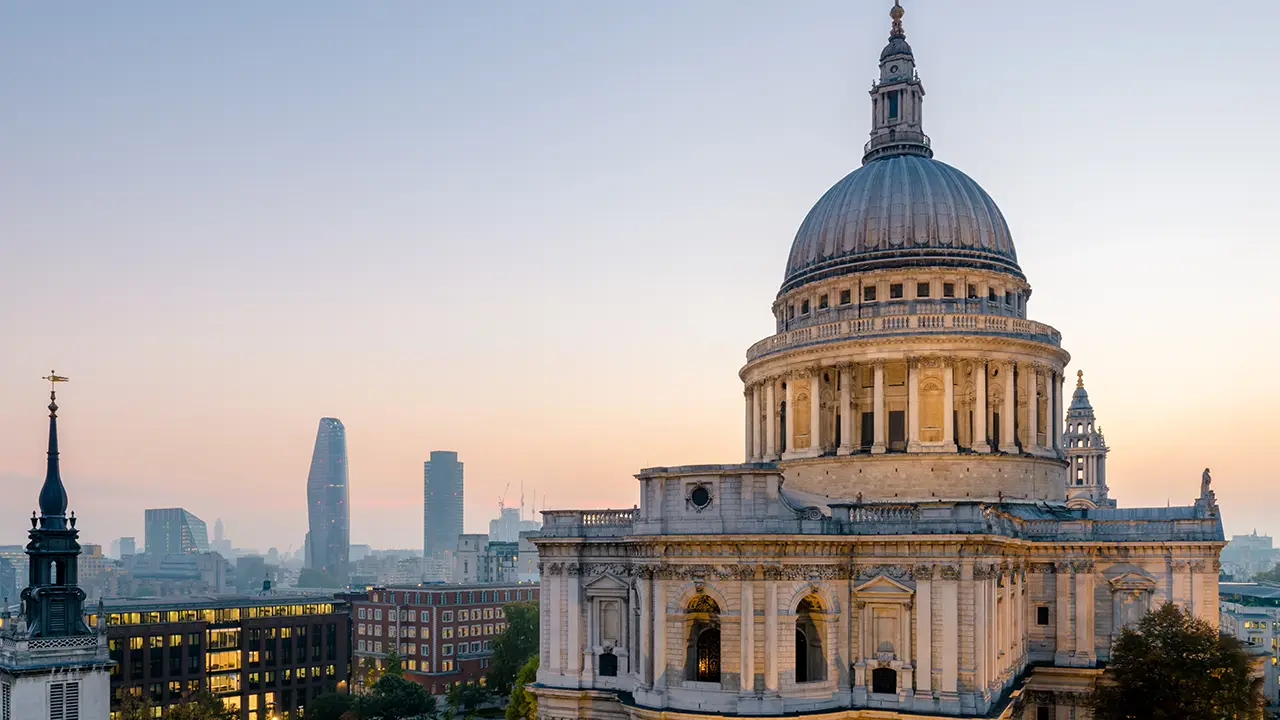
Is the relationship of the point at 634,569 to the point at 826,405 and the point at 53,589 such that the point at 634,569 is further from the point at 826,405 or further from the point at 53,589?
the point at 53,589

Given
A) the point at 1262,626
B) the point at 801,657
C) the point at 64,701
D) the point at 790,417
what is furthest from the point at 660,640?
the point at 1262,626

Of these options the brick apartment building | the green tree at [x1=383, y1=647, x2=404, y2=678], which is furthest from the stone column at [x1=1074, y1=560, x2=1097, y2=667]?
the brick apartment building

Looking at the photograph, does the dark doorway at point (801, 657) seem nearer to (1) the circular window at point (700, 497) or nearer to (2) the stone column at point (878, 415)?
(1) the circular window at point (700, 497)

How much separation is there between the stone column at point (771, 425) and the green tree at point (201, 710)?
5165 cm

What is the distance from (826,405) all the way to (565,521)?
19367mm

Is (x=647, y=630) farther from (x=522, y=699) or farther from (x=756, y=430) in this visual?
(x=522, y=699)

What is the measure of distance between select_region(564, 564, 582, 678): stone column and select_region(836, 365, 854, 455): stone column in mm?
19206

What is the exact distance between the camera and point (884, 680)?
172 feet

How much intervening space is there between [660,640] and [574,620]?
630cm

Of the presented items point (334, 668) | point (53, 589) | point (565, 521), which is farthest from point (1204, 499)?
point (334, 668)

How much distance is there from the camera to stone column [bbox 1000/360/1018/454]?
66250mm

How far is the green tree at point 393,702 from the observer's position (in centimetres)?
9775

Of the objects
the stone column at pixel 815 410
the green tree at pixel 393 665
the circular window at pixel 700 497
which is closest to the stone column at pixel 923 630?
the circular window at pixel 700 497

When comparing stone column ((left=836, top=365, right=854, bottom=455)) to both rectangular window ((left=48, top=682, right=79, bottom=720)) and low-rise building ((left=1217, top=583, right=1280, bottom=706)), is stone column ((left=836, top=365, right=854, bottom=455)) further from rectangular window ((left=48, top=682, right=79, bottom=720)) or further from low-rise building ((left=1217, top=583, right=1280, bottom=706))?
low-rise building ((left=1217, top=583, right=1280, bottom=706))
